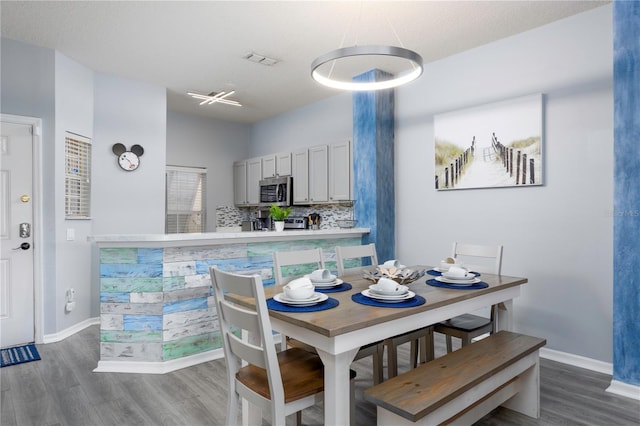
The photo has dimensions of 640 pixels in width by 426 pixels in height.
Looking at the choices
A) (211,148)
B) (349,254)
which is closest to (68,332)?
(349,254)

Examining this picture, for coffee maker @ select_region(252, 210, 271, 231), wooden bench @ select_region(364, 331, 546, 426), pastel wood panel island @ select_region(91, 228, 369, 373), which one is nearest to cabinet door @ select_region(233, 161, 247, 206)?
coffee maker @ select_region(252, 210, 271, 231)

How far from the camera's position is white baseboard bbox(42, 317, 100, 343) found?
3.73 metres

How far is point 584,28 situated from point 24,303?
5.55m

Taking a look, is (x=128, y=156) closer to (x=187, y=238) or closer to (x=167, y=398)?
(x=187, y=238)

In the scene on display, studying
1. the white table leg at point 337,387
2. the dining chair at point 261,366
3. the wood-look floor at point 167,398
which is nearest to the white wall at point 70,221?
the wood-look floor at point 167,398

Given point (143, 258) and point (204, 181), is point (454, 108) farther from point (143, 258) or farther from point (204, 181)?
point (204, 181)

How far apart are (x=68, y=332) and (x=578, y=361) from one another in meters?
4.75

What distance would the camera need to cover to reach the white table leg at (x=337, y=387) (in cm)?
159

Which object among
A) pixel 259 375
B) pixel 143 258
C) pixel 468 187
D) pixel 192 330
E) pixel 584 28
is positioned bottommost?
pixel 192 330

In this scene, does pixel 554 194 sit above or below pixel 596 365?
above

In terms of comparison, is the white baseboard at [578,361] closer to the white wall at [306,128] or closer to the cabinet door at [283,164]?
the white wall at [306,128]

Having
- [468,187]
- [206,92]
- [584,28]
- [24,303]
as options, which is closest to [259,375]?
[468,187]

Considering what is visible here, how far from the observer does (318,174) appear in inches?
210

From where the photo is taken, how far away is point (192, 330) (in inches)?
125
